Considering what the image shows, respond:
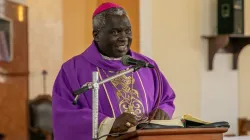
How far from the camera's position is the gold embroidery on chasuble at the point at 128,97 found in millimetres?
2961

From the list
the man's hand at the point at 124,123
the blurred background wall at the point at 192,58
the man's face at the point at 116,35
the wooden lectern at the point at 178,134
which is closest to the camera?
the wooden lectern at the point at 178,134

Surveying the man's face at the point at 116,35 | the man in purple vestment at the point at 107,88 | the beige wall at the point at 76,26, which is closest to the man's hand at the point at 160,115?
the man in purple vestment at the point at 107,88

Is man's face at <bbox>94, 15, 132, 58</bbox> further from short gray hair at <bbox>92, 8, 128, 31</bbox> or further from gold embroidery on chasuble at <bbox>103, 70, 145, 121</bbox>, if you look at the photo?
gold embroidery on chasuble at <bbox>103, 70, 145, 121</bbox>

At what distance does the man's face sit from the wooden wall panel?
310 cm

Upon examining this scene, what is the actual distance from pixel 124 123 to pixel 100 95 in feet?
1.62

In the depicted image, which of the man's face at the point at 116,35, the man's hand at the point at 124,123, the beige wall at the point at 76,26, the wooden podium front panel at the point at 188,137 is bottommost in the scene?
the wooden podium front panel at the point at 188,137

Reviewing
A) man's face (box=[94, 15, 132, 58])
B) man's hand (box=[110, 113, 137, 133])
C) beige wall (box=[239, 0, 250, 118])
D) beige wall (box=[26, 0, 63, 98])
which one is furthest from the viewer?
beige wall (box=[26, 0, 63, 98])

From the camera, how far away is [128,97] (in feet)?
9.93

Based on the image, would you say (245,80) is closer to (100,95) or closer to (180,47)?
(180,47)

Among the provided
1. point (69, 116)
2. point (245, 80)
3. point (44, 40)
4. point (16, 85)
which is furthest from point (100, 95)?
point (44, 40)

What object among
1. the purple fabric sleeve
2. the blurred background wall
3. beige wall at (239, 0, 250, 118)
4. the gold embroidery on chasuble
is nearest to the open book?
the purple fabric sleeve

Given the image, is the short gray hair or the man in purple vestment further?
the short gray hair

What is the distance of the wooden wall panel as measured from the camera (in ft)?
19.5

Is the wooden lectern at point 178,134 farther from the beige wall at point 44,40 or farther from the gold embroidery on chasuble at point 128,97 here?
the beige wall at point 44,40
